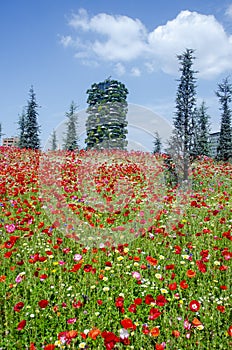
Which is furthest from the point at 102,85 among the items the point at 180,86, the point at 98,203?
the point at 98,203

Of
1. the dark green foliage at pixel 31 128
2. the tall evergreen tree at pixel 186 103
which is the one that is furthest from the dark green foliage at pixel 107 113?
the dark green foliage at pixel 31 128

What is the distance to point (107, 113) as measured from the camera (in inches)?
566

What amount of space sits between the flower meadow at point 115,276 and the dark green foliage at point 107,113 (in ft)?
17.8

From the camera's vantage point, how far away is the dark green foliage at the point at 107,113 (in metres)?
13.8

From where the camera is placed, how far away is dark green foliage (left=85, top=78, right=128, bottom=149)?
45.2 ft

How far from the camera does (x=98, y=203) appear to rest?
306 inches

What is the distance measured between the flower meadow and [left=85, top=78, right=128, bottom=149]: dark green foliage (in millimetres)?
5426

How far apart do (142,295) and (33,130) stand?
3591 cm

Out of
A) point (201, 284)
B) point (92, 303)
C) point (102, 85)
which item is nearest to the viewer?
point (92, 303)

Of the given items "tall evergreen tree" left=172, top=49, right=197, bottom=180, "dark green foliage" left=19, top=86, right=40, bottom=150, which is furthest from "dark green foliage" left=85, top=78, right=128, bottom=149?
"dark green foliage" left=19, top=86, right=40, bottom=150

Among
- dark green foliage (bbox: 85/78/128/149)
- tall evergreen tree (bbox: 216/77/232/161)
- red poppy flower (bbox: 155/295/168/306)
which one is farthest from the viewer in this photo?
tall evergreen tree (bbox: 216/77/232/161)

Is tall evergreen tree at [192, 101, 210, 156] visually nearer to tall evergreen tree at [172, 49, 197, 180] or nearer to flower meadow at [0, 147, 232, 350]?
tall evergreen tree at [172, 49, 197, 180]

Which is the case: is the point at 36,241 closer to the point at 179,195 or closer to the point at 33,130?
the point at 179,195

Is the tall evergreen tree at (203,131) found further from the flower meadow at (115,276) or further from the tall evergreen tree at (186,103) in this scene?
the flower meadow at (115,276)
